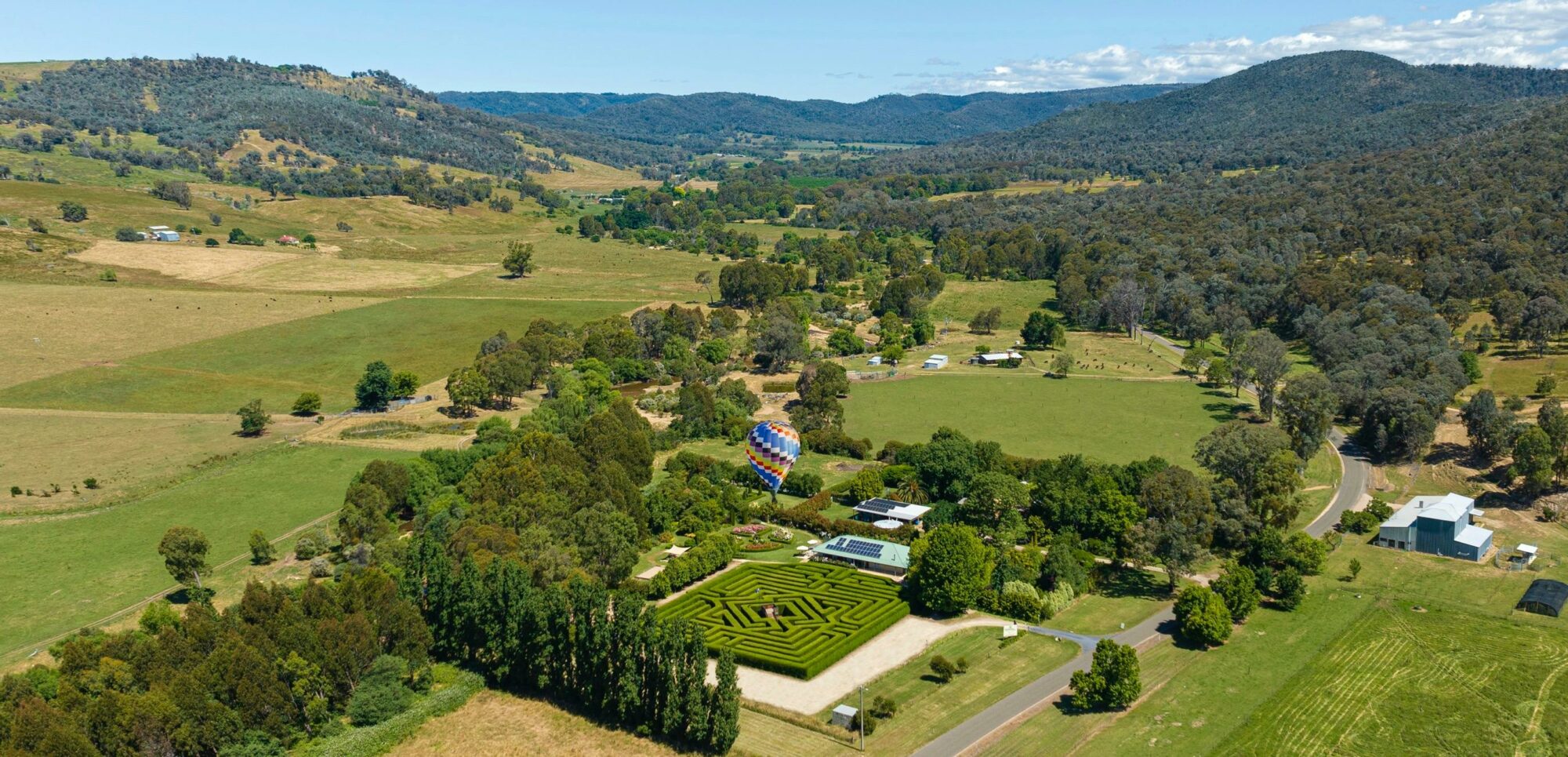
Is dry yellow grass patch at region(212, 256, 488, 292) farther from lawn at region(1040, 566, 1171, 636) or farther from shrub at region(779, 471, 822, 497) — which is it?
lawn at region(1040, 566, 1171, 636)

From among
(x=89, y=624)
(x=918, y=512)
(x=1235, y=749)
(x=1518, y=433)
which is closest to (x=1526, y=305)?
(x=1518, y=433)

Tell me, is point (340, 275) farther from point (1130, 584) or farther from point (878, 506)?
point (1130, 584)

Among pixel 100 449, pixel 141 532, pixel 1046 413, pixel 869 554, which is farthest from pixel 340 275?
pixel 869 554

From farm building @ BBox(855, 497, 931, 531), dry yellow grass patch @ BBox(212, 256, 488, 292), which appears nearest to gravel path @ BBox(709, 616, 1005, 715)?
farm building @ BBox(855, 497, 931, 531)

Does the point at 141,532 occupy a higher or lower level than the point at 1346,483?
higher

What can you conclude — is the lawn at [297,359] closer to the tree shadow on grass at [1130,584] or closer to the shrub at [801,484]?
the shrub at [801,484]

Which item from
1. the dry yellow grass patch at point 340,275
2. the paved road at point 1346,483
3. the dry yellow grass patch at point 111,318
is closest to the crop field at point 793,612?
the paved road at point 1346,483
